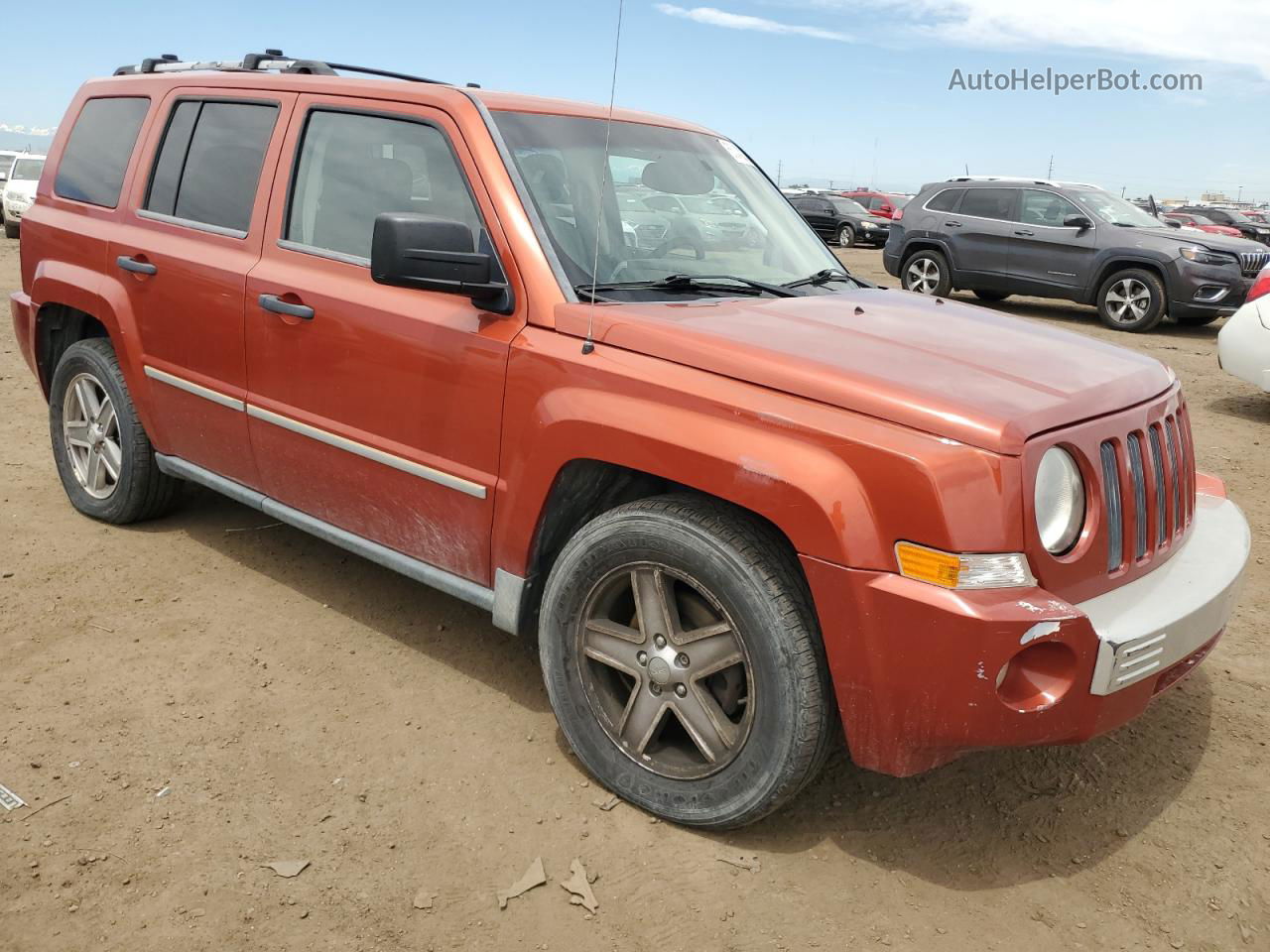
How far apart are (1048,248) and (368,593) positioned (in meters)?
12.3

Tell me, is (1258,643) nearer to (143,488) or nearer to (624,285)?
(624,285)

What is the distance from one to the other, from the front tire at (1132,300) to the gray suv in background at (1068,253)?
0.01 metres

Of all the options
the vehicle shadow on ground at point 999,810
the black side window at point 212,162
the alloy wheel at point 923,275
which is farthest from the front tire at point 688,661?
the alloy wheel at point 923,275

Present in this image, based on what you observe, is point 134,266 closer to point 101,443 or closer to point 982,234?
point 101,443

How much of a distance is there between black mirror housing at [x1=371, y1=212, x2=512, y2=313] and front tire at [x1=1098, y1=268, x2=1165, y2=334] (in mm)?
12251

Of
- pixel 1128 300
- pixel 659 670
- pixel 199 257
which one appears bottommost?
pixel 659 670

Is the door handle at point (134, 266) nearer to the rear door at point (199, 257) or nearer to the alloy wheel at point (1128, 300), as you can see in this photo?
the rear door at point (199, 257)

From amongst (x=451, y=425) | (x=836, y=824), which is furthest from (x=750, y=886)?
(x=451, y=425)

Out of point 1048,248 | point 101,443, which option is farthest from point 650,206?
point 1048,248

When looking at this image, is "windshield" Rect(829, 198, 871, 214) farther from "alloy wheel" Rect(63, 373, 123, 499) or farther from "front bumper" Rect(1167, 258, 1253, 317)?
"alloy wheel" Rect(63, 373, 123, 499)

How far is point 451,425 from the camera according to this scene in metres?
3.36

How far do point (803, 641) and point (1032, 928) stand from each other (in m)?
0.89

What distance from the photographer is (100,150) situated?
15.9ft

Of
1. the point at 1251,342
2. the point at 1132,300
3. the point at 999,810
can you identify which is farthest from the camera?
the point at 1132,300
